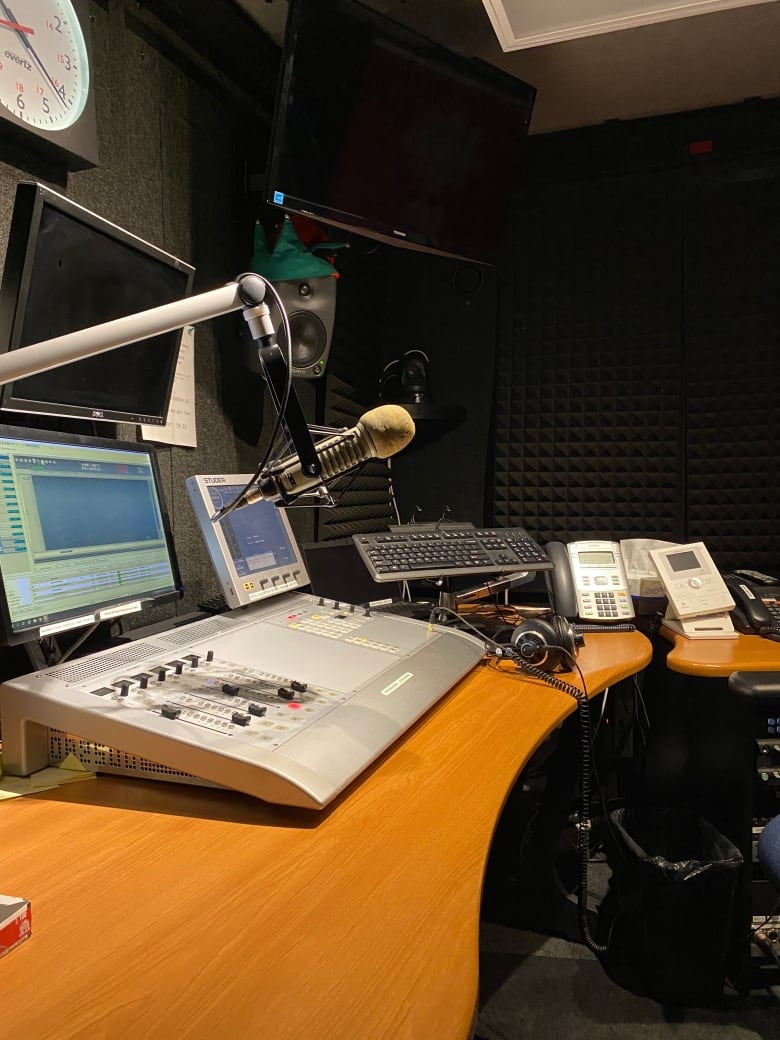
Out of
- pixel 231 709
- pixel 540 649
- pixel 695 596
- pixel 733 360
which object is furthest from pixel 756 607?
pixel 231 709

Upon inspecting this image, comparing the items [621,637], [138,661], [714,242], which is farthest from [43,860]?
[714,242]

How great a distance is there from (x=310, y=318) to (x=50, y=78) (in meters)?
0.77

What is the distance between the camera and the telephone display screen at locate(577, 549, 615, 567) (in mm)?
1911

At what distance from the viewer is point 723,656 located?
1559 millimetres

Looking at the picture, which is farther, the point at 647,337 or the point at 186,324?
the point at 647,337

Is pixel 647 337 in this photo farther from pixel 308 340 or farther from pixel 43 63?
pixel 43 63

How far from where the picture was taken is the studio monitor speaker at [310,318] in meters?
1.83

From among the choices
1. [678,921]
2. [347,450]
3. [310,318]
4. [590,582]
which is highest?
[310,318]

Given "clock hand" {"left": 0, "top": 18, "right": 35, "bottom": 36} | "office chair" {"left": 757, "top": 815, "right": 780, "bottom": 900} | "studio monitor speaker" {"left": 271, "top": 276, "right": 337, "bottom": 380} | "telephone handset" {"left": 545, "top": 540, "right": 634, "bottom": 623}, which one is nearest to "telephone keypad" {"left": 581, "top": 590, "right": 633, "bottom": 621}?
"telephone handset" {"left": 545, "top": 540, "right": 634, "bottom": 623}

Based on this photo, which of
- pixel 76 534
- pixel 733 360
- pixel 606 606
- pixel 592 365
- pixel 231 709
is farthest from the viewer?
pixel 592 365

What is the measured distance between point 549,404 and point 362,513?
2.40ft

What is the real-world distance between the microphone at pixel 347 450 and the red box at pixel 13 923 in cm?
43

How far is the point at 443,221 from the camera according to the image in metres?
2.01

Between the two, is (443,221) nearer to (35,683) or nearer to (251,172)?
(251,172)
